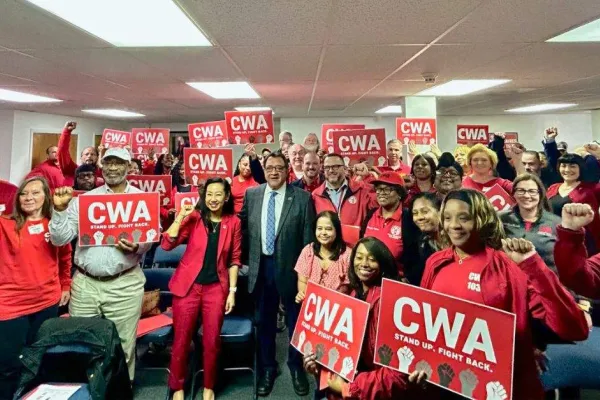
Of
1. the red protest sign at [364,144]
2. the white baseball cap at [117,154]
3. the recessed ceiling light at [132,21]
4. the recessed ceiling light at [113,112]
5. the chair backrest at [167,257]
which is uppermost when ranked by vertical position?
the recessed ceiling light at [113,112]

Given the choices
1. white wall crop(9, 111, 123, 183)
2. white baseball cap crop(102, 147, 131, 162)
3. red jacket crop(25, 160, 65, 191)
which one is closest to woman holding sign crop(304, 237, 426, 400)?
white baseball cap crop(102, 147, 131, 162)

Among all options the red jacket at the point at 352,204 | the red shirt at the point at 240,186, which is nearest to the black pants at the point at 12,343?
the red shirt at the point at 240,186

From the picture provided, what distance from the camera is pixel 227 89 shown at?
5.65 meters

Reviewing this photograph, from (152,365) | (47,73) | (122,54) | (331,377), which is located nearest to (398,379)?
(331,377)

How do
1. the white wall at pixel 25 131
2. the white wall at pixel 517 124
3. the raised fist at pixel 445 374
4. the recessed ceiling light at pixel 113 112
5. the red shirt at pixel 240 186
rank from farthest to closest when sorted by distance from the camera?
the white wall at pixel 517 124, the white wall at pixel 25 131, the recessed ceiling light at pixel 113 112, the red shirt at pixel 240 186, the raised fist at pixel 445 374

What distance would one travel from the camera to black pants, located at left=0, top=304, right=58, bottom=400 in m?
2.07

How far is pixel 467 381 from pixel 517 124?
10879 millimetres

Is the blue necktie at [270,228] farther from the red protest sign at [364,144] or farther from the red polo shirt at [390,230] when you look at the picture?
the red protest sign at [364,144]

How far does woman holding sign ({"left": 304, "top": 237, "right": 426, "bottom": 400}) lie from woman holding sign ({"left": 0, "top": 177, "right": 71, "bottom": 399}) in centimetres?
173

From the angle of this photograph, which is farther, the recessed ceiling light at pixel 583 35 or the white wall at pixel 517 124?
the white wall at pixel 517 124

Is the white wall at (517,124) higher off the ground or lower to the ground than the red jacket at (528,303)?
higher

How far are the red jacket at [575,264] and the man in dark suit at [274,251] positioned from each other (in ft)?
4.84

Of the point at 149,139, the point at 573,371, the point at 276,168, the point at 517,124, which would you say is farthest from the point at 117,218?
the point at 517,124

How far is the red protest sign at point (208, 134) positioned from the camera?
4.57 meters
